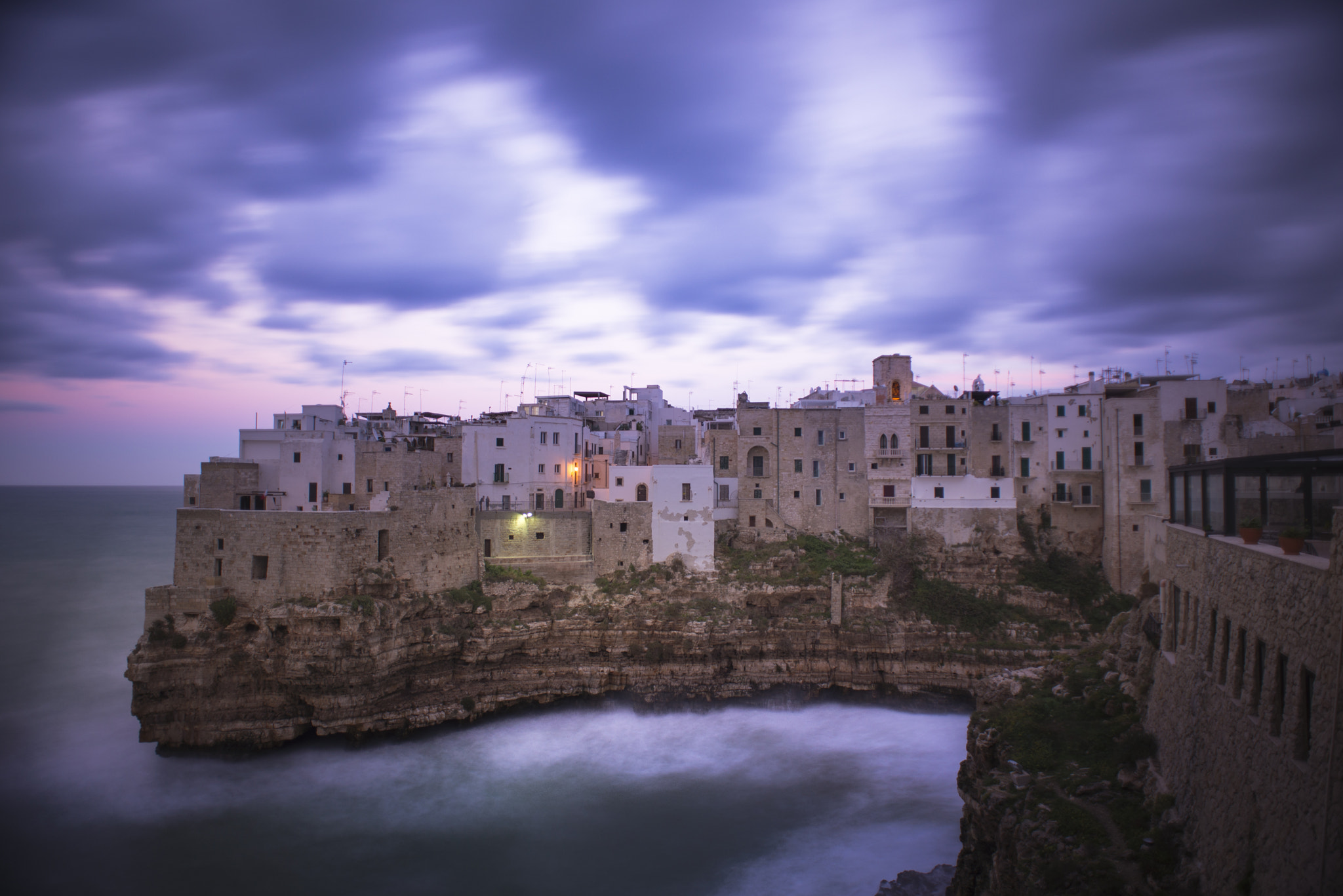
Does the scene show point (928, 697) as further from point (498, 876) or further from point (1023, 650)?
point (498, 876)

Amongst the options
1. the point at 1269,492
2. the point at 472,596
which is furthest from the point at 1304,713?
the point at 472,596

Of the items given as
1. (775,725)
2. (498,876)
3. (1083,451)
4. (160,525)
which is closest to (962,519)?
(1083,451)

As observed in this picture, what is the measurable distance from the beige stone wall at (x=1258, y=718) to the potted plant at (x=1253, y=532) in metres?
0.21

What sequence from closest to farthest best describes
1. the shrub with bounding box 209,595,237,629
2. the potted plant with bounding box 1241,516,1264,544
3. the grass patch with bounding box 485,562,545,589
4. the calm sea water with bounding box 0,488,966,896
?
the potted plant with bounding box 1241,516,1264,544 < the calm sea water with bounding box 0,488,966,896 < the shrub with bounding box 209,595,237,629 < the grass patch with bounding box 485,562,545,589

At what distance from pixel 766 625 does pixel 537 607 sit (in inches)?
394

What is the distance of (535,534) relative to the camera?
3250 centimetres

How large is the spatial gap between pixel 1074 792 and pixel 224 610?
88.1ft

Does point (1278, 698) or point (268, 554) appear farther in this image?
point (268, 554)

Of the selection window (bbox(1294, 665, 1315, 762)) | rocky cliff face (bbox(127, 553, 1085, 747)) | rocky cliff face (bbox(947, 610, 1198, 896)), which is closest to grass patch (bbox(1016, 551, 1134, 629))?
rocky cliff face (bbox(127, 553, 1085, 747))

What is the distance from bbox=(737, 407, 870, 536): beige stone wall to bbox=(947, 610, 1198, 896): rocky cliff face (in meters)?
16.7

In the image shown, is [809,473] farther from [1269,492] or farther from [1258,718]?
[1258,718]

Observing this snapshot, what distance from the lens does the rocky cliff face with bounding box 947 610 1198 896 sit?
10141mm

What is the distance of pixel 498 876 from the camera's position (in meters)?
18.6

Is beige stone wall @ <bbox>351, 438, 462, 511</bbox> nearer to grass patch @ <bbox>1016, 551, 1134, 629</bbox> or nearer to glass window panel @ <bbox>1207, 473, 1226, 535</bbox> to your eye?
grass patch @ <bbox>1016, 551, 1134, 629</bbox>
